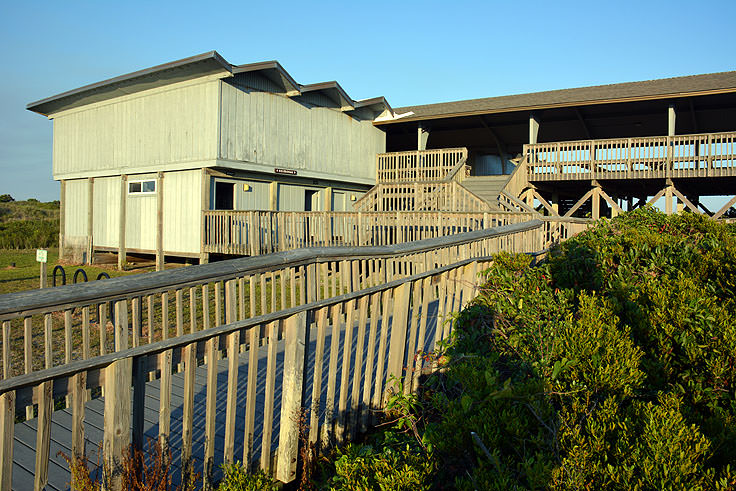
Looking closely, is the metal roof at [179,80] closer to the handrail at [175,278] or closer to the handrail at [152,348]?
the handrail at [175,278]

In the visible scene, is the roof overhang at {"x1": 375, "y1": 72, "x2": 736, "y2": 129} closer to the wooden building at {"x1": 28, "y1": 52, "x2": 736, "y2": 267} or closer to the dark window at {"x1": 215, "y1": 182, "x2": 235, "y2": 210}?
the wooden building at {"x1": 28, "y1": 52, "x2": 736, "y2": 267}

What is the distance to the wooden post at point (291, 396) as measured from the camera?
2.83 metres

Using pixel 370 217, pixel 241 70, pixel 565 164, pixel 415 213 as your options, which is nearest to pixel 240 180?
pixel 241 70

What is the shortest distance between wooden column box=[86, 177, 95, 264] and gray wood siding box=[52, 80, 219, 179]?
556mm

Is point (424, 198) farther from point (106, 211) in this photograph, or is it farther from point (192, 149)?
point (106, 211)

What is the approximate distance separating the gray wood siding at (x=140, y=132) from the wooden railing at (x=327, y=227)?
7.73 feet

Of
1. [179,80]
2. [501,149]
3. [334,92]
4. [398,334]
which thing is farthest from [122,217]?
[398,334]

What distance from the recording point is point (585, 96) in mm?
18641

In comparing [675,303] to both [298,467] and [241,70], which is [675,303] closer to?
[298,467]

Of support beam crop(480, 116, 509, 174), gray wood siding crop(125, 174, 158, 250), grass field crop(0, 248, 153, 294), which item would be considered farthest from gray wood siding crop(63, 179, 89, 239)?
support beam crop(480, 116, 509, 174)

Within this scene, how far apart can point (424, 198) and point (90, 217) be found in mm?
13533

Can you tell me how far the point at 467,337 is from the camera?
397cm

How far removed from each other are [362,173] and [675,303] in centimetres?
1922

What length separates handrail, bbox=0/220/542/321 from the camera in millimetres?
1765
